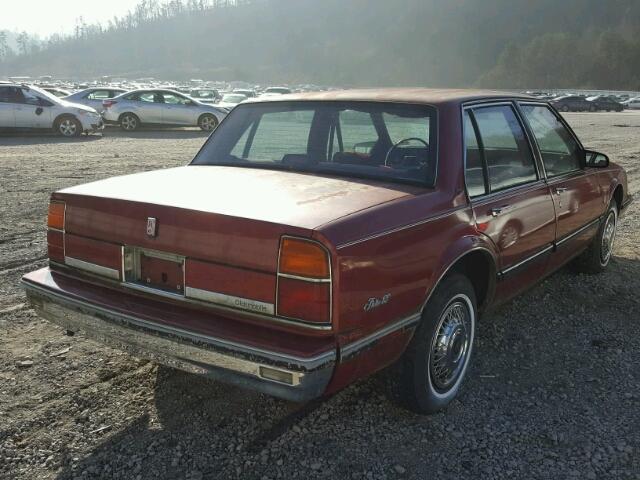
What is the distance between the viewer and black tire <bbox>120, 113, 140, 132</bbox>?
2000 centimetres

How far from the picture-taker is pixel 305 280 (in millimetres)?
2539

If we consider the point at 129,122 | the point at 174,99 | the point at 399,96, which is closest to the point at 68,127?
the point at 129,122

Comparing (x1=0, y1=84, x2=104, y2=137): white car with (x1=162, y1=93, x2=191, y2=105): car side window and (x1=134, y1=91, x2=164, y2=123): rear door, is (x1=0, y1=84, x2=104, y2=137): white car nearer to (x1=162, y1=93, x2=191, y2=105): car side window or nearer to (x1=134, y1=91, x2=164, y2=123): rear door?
(x1=134, y1=91, x2=164, y2=123): rear door

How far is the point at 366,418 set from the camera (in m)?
3.21

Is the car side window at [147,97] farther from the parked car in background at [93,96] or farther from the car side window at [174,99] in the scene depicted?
the parked car in background at [93,96]

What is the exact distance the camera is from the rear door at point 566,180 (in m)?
4.34

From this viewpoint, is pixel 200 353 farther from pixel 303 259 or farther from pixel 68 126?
pixel 68 126

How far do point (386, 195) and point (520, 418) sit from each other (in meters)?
1.37

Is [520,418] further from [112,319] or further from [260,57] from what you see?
[260,57]

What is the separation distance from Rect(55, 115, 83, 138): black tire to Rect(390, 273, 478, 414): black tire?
15959 millimetres

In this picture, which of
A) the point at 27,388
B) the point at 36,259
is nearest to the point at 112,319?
the point at 27,388

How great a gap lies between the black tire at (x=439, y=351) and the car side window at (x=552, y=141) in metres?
1.44

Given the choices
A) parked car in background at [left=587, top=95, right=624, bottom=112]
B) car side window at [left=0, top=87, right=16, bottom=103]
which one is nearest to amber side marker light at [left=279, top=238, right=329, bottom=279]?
car side window at [left=0, top=87, right=16, bottom=103]

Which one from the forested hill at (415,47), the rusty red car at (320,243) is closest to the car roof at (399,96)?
the rusty red car at (320,243)
